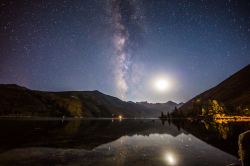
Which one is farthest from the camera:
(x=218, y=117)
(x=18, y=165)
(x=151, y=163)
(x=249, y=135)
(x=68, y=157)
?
(x=218, y=117)

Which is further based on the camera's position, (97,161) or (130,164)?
(97,161)

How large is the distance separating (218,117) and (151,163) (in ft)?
590

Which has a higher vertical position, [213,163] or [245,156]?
[245,156]

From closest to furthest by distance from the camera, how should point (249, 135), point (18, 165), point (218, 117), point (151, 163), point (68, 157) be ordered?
point (249, 135) → point (18, 165) → point (151, 163) → point (68, 157) → point (218, 117)

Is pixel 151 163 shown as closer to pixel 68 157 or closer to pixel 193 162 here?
pixel 193 162

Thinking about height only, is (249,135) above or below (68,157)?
above

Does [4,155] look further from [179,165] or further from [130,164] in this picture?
[179,165]

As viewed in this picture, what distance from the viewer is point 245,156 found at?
42.1ft

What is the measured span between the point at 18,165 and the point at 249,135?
20.3m

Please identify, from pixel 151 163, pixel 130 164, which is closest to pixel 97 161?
pixel 130 164

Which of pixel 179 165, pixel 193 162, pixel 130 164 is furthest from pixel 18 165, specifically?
pixel 193 162

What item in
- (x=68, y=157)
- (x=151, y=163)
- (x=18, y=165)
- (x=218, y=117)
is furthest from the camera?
(x=218, y=117)

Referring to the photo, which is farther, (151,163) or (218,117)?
(218,117)

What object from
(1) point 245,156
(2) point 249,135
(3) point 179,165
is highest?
(2) point 249,135
